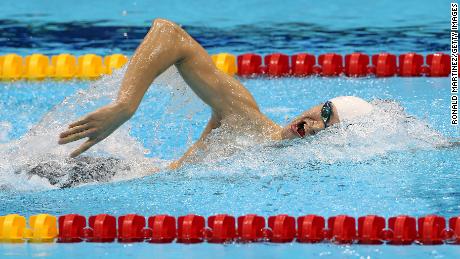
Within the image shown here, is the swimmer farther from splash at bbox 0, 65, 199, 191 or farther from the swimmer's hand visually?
splash at bbox 0, 65, 199, 191

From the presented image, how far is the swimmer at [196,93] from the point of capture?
4309mm

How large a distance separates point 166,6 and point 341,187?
5.55m

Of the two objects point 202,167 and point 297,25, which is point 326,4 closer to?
point 297,25

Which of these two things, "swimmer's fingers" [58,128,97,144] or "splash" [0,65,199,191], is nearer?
"swimmer's fingers" [58,128,97,144]

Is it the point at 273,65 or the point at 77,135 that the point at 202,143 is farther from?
the point at 273,65

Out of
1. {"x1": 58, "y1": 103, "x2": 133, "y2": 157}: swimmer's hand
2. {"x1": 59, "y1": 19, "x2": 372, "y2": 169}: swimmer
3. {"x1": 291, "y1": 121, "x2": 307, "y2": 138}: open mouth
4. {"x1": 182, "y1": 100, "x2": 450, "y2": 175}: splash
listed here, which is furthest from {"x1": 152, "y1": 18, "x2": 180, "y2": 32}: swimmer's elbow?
{"x1": 291, "y1": 121, "x2": 307, "y2": 138}: open mouth

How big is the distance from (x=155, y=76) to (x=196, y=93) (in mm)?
396

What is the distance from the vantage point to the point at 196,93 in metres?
4.93

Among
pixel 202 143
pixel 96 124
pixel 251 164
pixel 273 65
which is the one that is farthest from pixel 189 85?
pixel 273 65

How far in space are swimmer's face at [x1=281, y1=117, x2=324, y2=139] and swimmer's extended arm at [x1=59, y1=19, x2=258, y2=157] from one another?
25cm

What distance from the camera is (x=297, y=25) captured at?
9.08 metres

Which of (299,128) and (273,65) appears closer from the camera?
(299,128)

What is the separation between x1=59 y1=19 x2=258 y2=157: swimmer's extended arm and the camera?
426 centimetres

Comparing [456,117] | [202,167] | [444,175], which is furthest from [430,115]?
[202,167]
